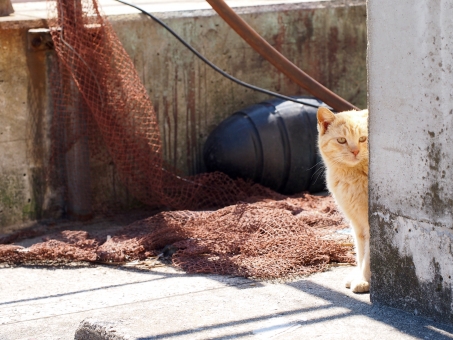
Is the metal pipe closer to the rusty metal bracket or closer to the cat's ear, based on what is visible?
the cat's ear

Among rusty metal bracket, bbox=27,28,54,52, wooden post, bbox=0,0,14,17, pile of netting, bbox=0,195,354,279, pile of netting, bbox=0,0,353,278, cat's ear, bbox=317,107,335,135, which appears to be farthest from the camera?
wooden post, bbox=0,0,14,17

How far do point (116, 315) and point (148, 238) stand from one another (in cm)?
175

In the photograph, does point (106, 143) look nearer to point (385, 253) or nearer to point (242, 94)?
point (242, 94)

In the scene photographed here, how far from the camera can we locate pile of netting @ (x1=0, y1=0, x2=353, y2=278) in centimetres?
517

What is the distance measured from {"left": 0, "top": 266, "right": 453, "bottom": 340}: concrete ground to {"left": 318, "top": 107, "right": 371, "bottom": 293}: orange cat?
0.74ft

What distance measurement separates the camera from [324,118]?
14.7 feet

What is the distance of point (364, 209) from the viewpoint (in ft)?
13.6

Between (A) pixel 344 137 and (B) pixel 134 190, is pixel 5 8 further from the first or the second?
(A) pixel 344 137

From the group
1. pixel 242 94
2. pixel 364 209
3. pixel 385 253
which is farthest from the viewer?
pixel 242 94

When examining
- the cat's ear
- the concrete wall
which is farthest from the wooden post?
the cat's ear

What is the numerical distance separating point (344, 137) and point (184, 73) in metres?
3.01

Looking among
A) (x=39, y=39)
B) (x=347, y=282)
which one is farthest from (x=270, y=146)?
(x=347, y=282)

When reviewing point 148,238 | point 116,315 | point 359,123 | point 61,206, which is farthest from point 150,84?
point 116,315

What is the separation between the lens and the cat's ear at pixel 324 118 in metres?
4.43
